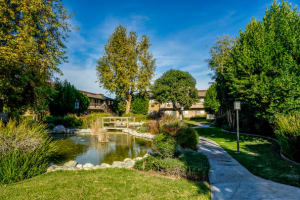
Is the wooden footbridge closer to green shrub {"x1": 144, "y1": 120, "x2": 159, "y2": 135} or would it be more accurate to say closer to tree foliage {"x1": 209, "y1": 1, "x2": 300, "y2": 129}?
green shrub {"x1": 144, "y1": 120, "x2": 159, "y2": 135}

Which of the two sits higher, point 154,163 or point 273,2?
point 273,2

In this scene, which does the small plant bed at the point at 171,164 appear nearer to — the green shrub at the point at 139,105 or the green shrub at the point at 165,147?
→ the green shrub at the point at 165,147

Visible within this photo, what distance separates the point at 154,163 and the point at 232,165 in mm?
2990

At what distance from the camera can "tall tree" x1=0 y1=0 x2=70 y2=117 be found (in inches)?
309

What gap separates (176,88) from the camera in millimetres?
33562

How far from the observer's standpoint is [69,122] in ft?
69.7

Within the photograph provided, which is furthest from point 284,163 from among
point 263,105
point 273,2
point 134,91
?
point 134,91

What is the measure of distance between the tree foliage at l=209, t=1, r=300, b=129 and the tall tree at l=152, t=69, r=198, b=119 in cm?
2166

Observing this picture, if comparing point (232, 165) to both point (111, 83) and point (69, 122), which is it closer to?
point (69, 122)

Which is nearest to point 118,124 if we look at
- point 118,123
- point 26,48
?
point 118,123

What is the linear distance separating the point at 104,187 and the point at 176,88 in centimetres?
3011

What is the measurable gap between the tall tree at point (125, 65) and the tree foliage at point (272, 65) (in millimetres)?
19450

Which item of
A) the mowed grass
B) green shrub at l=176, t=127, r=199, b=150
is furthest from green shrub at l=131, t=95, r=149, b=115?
the mowed grass

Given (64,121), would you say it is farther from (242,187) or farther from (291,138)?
(291,138)
